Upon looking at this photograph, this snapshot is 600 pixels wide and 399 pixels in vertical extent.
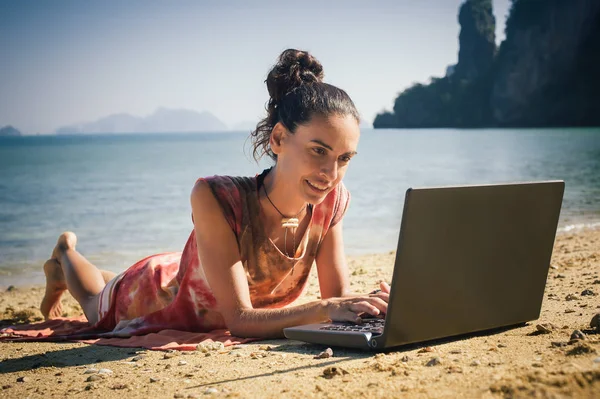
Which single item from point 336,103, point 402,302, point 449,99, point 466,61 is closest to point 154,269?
point 336,103

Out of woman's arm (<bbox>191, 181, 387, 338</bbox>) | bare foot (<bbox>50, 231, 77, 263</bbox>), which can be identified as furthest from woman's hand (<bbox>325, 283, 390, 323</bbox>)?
bare foot (<bbox>50, 231, 77, 263</bbox>)

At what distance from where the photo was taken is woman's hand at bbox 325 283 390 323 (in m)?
2.73

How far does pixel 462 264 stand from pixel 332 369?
25.6 inches

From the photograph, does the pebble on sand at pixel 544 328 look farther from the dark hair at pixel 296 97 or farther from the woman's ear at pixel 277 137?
the woman's ear at pixel 277 137

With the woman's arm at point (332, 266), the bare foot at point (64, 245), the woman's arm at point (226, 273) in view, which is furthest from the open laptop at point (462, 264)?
the bare foot at point (64, 245)

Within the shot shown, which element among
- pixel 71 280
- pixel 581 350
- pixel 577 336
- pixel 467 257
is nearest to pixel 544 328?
pixel 577 336

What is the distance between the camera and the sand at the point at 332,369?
6.77ft

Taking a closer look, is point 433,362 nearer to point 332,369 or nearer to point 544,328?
point 332,369

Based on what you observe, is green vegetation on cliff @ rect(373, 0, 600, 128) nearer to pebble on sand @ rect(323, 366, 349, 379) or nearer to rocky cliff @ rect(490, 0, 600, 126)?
rocky cliff @ rect(490, 0, 600, 126)

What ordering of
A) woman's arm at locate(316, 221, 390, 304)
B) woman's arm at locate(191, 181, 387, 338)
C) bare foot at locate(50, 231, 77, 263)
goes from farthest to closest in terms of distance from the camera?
1. bare foot at locate(50, 231, 77, 263)
2. woman's arm at locate(316, 221, 390, 304)
3. woman's arm at locate(191, 181, 387, 338)

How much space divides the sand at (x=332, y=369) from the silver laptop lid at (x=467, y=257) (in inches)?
5.0

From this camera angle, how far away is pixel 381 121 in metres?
93.4

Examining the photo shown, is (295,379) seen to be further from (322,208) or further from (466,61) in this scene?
(466,61)

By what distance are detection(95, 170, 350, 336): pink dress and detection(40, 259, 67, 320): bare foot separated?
744 mm
